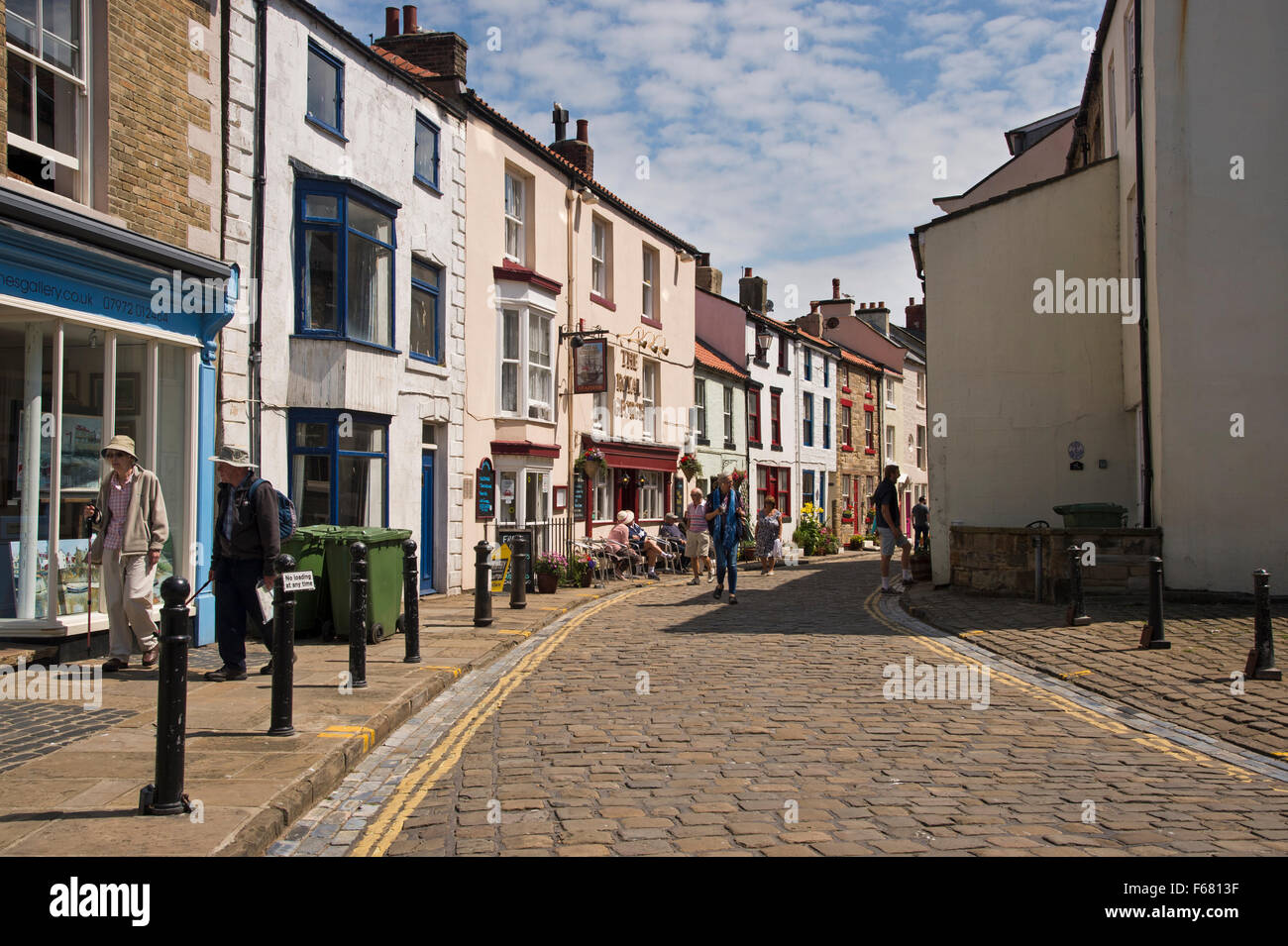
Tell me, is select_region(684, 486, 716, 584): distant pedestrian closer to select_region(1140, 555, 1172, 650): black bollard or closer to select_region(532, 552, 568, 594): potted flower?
select_region(532, 552, 568, 594): potted flower

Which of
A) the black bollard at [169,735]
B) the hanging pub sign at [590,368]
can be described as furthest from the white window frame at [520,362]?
the black bollard at [169,735]

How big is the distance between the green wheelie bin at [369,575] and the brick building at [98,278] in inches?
50.4

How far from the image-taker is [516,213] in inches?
811

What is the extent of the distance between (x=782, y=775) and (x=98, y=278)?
7.67 m

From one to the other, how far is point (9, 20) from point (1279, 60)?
13961 millimetres

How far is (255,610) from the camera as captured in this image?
8.91 metres

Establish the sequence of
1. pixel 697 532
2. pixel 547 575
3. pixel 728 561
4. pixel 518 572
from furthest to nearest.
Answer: pixel 697 532 → pixel 547 575 → pixel 728 561 → pixel 518 572

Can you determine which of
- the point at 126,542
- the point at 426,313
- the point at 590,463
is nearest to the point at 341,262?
the point at 426,313

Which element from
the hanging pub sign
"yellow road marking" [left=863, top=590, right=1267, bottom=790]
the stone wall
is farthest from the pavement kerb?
the hanging pub sign

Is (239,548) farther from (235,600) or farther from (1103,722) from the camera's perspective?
(1103,722)

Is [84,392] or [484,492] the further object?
[484,492]

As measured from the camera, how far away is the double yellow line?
4977 mm

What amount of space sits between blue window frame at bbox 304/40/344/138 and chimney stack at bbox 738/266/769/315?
2796cm
